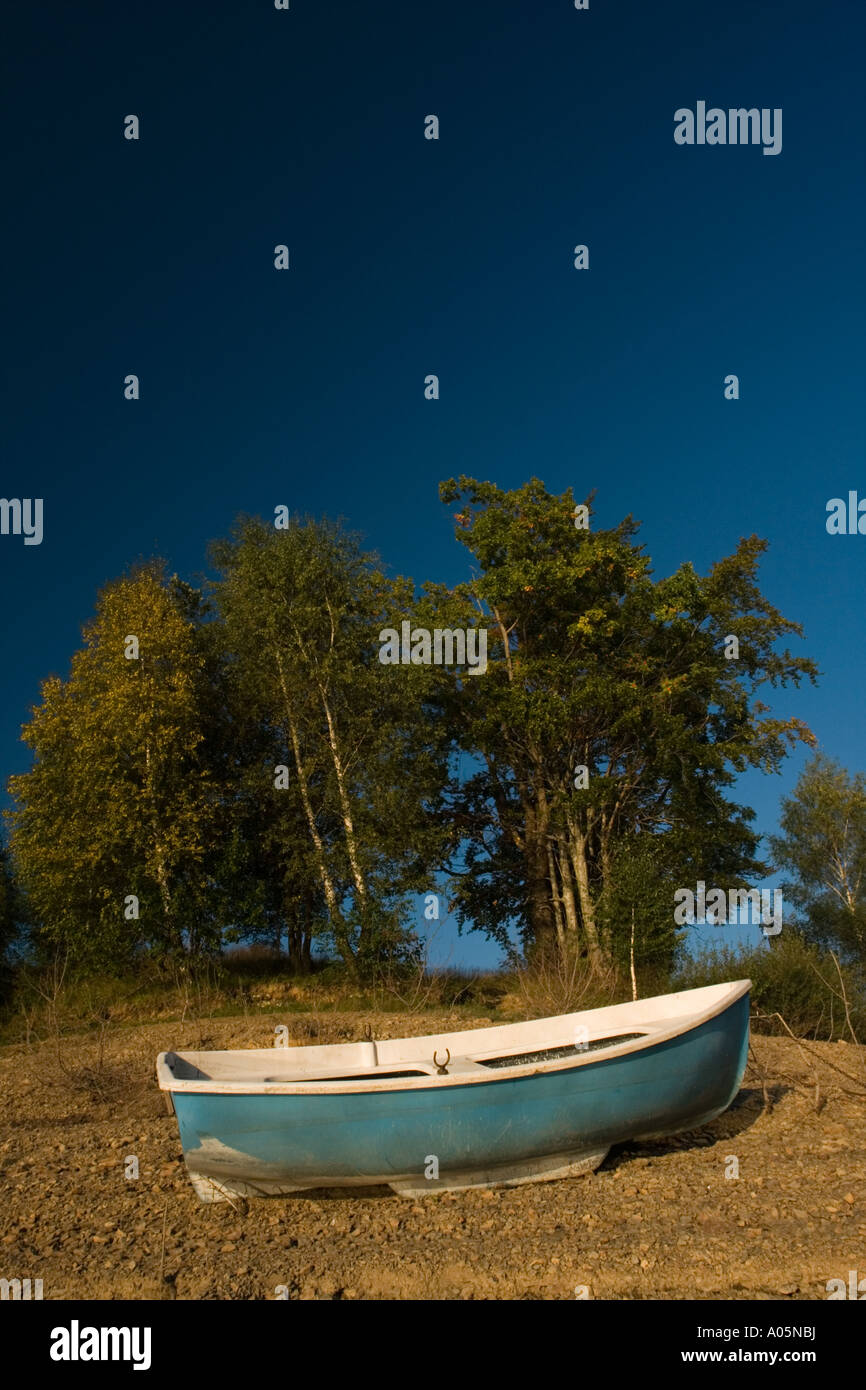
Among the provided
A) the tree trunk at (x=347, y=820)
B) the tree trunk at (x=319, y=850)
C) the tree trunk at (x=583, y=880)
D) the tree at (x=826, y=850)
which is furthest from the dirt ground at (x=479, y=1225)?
the tree at (x=826, y=850)

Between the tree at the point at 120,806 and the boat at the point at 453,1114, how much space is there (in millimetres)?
15797

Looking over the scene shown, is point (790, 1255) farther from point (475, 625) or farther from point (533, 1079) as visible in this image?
point (475, 625)

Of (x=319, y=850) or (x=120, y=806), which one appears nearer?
(x=120, y=806)

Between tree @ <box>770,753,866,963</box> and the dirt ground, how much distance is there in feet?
104

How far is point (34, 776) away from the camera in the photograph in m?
26.5

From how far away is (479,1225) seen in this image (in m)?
8.27

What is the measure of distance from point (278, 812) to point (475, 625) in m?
7.59

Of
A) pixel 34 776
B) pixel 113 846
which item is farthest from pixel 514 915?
pixel 34 776

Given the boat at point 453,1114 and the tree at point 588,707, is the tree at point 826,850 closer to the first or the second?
the tree at point 588,707

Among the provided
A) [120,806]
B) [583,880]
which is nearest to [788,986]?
[583,880]

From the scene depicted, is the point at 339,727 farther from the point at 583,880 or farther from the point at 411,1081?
the point at 411,1081

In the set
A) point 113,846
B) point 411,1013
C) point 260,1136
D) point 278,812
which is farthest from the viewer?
point 278,812

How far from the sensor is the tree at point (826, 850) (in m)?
41.7

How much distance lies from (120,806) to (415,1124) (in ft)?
58.9
